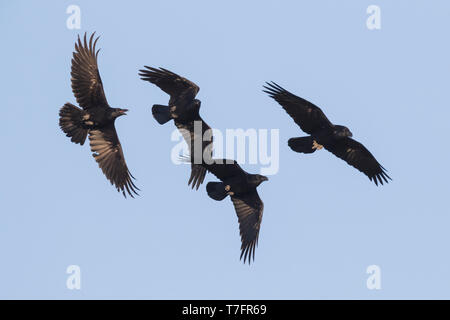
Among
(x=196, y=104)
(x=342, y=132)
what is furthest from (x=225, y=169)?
(x=342, y=132)

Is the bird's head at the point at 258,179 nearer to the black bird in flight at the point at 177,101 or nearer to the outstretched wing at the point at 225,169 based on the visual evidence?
the outstretched wing at the point at 225,169

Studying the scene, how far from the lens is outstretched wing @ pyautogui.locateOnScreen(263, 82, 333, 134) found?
22.4m

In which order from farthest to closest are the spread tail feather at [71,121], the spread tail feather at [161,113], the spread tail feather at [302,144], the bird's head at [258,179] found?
the spread tail feather at [71,121]
the spread tail feather at [302,144]
the bird's head at [258,179]
the spread tail feather at [161,113]

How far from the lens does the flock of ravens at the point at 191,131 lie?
73.3 feet

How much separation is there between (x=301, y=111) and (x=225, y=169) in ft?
6.51

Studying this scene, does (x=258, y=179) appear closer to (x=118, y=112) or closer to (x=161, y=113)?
(x=161, y=113)

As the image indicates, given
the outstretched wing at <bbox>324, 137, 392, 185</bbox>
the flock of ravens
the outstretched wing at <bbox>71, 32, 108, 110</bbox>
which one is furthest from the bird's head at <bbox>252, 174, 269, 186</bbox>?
the outstretched wing at <bbox>71, 32, 108, 110</bbox>

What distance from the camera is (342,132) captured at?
22438 millimetres

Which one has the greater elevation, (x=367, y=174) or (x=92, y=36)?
(x=92, y=36)

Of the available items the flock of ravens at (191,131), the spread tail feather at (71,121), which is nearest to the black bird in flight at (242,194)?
the flock of ravens at (191,131)

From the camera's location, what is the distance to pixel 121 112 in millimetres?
22906

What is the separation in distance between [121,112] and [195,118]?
1.58 m
